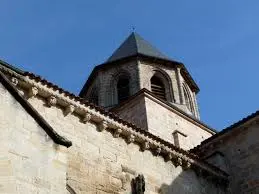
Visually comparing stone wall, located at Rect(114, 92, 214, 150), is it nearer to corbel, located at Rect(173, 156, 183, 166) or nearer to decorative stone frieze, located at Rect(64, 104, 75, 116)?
corbel, located at Rect(173, 156, 183, 166)

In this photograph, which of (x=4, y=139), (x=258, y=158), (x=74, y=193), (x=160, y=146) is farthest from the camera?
(x=258, y=158)

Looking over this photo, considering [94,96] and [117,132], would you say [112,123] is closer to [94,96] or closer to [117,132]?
[117,132]

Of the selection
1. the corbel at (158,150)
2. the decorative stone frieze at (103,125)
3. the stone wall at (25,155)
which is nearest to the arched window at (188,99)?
the corbel at (158,150)

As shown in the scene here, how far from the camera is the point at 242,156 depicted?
11.1m

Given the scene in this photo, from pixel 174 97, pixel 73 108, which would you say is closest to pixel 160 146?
pixel 73 108

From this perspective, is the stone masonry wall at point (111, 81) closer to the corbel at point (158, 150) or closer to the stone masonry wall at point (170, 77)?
the stone masonry wall at point (170, 77)

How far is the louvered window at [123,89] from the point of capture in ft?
51.7

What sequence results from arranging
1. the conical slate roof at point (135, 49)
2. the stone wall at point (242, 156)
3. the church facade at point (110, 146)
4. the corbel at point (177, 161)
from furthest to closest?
the conical slate roof at point (135, 49) < the stone wall at point (242, 156) < the corbel at point (177, 161) < the church facade at point (110, 146)

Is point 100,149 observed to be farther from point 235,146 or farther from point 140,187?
point 235,146

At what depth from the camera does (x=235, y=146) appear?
1133 cm

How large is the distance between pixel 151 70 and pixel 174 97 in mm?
1196

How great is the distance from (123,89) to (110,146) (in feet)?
23.6

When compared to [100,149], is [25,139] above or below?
below

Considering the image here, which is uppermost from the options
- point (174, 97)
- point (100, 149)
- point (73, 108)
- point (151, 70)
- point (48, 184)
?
point (151, 70)
